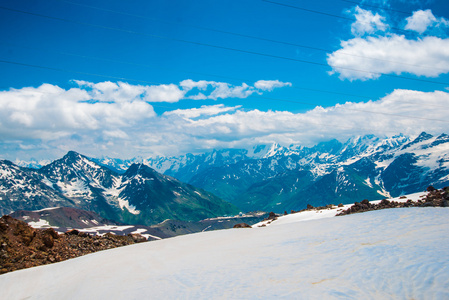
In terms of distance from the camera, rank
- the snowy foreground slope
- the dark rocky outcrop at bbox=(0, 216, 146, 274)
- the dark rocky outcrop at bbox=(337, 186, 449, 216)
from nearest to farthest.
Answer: the snowy foreground slope, the dark rocky outcrop at bbox=(0, 216, 146, 274), the dark rocky outcrop at bbox=(337, 186, 449, 216)

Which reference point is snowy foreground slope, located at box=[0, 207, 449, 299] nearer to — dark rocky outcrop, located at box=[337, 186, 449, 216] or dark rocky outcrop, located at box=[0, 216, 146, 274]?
dark rocky outcrop, located at box=[0, 216, 146, 274]

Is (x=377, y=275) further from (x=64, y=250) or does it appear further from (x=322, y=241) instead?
(x=64, y=250)

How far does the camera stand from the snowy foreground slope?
10555 mm

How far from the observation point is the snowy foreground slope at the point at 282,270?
1055 cm

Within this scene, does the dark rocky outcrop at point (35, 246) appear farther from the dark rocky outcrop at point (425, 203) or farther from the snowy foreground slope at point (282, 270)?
the dark rocky outcrop at point (425, 203)

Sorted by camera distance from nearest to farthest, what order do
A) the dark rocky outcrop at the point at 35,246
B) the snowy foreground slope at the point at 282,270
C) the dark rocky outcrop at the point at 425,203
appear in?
the snowy foreground slope at the point at 282,270 → the dark rocky outcrop at the point at 35,246 → the dark rocky outcrop at the point at 425,203

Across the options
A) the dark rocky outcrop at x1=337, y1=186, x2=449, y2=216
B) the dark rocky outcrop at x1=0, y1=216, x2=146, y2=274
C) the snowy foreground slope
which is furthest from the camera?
the dark rocky outcrop at x1=337, y1=186, x2=449, y2=216

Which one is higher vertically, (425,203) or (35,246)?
(35,246)

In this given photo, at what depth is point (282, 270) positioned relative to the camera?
1282cm

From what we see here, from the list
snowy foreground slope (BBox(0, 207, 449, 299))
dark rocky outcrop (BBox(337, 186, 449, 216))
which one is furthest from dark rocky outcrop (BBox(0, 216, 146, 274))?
dark rocky outcrop (BBox(337, 186, 449, 216))

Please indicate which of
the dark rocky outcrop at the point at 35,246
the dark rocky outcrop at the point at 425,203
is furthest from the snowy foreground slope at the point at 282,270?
the dark rocky outcrop at the point at 425,203

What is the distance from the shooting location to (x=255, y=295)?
1045 centimetres

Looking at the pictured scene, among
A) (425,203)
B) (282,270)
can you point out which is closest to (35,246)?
(282,270)

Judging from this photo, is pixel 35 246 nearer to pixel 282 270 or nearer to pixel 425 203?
pixel 282 270
